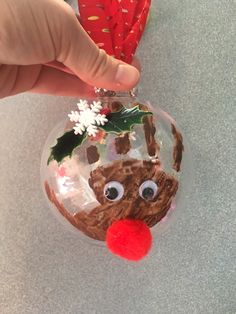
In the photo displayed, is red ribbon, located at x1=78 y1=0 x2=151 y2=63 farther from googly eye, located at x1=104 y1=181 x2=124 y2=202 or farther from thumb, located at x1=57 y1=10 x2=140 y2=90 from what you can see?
googly eye, located at x1=104 y1=181 x2=124 y2=202

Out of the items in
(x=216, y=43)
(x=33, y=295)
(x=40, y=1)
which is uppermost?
(x=40, y=1)

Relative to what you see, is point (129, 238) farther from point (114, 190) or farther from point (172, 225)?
point (172, 225)

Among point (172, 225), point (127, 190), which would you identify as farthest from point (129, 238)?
point (172, 225)

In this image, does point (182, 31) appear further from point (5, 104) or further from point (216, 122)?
point (5, 104)

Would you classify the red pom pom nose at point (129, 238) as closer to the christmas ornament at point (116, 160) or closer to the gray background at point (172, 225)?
the christmas ornament at point (116, 160)

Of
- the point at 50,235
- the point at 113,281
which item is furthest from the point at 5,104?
the point at 113,281
